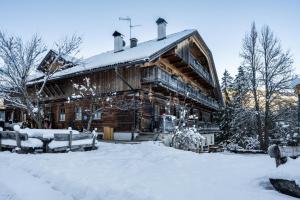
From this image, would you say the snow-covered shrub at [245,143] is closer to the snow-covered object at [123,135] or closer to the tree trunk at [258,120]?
the tree trunk at [258,120]

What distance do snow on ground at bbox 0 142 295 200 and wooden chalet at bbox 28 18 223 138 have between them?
11.6m

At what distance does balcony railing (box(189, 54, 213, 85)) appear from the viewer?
2779 cm

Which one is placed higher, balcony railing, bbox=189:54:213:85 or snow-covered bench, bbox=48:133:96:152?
balcony railing, bbox=189:54:213:85

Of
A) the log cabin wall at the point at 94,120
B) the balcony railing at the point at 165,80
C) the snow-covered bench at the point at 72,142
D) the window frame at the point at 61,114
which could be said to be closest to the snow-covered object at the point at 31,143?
the snow-covered bench at the point at 72,142

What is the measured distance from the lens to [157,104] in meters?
24.2

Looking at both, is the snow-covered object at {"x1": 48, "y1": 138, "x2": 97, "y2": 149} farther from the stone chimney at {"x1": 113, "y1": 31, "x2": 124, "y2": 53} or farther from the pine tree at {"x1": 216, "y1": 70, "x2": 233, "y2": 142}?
the pine tree at {"x1": 216, "y1": 70, "x2": 233, "y2": 142}

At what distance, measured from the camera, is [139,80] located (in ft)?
71.1

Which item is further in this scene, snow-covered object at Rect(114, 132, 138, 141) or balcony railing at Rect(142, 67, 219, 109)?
snow-covered object at Rect(114, 132, 138, 141)

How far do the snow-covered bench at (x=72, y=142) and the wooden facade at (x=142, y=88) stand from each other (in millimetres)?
6864

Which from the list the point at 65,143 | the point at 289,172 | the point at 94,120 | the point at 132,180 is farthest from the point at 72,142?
the point at 94,120

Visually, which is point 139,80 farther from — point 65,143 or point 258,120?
point 258,120

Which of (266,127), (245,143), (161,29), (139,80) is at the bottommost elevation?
(245,143)

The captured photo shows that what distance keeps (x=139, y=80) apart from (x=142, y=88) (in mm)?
627

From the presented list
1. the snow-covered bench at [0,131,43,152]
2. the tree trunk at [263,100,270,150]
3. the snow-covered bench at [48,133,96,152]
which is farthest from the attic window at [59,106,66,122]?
the tree trunk at [263,100,270,150]
